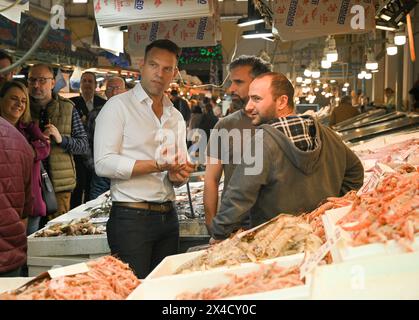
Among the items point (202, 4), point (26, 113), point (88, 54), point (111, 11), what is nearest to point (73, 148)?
point (26, 113)

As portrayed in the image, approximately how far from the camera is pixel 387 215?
7.50 ft

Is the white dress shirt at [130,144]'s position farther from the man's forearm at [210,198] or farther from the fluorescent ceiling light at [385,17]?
the fluorescent ceiling light at [385,17]

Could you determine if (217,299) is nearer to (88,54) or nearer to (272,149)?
(272,149)

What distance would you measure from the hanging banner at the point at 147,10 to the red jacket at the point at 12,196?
1.12 m

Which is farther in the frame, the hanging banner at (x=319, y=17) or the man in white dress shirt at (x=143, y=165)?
the hanging banner at (x=319, y=17)

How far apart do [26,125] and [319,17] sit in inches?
134

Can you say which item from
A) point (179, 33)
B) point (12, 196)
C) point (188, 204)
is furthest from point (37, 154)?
point (179, 33)

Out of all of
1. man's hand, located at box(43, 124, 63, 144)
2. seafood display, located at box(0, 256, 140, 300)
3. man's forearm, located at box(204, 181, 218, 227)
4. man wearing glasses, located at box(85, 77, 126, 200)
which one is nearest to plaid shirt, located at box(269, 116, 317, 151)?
man's forearm, located at box(204, 181, 218, 227)

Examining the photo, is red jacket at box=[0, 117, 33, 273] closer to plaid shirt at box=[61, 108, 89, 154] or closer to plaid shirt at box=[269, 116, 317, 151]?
plaid shirt at box=[269, 116, 317, 151]

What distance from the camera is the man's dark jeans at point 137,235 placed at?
4.16m

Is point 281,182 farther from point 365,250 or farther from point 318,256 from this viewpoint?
point 365,250

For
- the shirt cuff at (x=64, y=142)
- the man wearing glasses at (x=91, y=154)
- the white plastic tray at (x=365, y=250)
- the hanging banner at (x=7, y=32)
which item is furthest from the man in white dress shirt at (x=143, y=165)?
the hanging banner at (x=7, y=32)

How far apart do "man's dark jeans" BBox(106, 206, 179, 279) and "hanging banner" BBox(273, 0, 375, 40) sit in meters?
3.46

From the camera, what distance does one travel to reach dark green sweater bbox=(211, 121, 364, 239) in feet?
11.9
